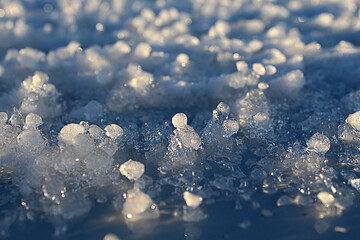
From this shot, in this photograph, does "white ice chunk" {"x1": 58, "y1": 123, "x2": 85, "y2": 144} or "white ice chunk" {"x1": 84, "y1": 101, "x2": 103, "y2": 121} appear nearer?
"white ice chunk" {"x1": 58, "y1": 123, "x2": 85, "y2": 144}

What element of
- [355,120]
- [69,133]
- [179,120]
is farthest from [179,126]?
[355,120]

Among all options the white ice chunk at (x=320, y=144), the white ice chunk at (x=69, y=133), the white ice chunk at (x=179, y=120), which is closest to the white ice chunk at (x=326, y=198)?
the white ice chunk at (x=320, y=144)

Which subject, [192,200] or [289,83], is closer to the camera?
[192,200]

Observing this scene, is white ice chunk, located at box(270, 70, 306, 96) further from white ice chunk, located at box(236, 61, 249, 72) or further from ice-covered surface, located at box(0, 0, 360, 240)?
white ice chunk, located at box(236, 61, 249, 72)

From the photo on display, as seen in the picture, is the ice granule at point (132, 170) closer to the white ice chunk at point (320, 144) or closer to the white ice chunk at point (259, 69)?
the white ice chunk at point (320, 144)

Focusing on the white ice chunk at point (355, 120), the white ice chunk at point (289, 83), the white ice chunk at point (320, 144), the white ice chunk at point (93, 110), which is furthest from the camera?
the white ice chunk at point (289, 83)

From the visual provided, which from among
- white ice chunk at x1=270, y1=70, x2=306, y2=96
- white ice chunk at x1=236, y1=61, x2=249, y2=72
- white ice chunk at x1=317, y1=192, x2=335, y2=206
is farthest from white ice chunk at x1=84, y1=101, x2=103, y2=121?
white ice chunk at x1=317, y1=192, x2=335, y2=206

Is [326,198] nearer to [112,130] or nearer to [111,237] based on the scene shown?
[111,237]

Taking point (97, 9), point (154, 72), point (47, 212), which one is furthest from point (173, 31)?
point (47, 212)
